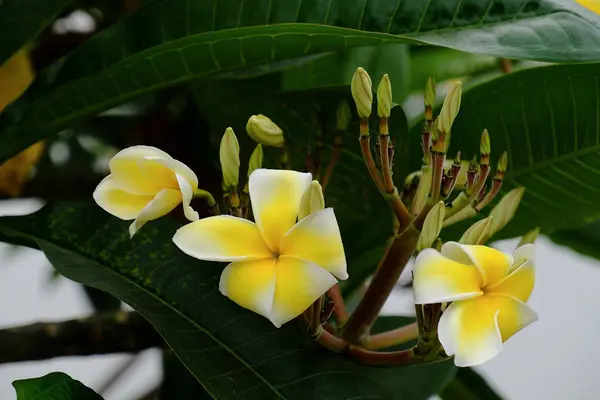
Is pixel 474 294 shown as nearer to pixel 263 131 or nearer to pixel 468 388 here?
pixel 263 131

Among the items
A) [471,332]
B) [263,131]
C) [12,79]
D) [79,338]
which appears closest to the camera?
[471,332]

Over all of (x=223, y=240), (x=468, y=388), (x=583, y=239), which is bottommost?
(x=468, y=388)

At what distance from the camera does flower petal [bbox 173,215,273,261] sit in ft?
0.89

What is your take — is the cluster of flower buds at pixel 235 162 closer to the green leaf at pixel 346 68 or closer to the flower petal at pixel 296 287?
the flower petal at pixel 296 287

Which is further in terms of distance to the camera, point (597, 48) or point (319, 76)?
point (319, 76)

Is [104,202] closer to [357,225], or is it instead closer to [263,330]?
[263,330]

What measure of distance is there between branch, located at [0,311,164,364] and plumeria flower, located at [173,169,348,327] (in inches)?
10.2

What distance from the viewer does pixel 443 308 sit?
290 mm

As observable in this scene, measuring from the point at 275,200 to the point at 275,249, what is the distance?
0.02m

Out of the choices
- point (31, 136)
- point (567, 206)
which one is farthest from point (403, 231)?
point (31, 136)

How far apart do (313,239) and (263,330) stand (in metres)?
0.12

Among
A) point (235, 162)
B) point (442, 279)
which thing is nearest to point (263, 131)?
point (235, 162)

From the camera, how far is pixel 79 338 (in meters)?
0.51

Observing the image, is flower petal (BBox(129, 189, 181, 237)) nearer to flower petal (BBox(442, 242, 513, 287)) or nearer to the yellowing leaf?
flower petal (BBox(442, 242, 513, 287))
